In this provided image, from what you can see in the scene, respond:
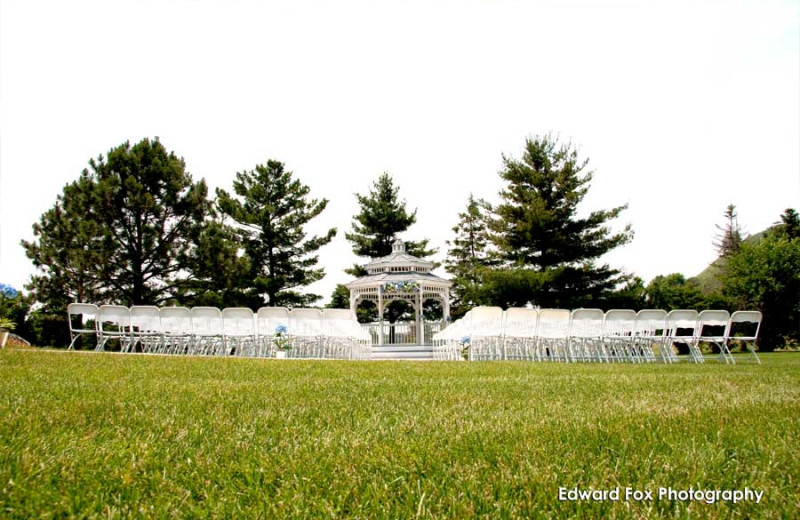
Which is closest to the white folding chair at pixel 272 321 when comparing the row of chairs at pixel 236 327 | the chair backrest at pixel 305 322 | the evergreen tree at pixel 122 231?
the row of chairs at pixel 236 327

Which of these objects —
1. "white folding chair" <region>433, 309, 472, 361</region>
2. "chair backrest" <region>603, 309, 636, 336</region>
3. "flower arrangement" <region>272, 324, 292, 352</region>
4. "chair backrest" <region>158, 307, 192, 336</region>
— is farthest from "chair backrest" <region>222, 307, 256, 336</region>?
"chair backrest" <region>603, 309, 636, 336</region>

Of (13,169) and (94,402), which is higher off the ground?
(13,169)

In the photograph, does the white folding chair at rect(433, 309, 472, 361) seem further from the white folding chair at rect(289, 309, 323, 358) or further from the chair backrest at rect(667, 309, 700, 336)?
the chair backrest at rect(667, 309, 700, 336)

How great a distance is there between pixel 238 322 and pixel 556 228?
16.5 meters

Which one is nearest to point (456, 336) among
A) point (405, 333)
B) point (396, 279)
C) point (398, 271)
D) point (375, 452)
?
point (396, 279)

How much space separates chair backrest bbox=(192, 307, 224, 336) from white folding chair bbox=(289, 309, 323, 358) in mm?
1389

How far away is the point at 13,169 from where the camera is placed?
340 inches

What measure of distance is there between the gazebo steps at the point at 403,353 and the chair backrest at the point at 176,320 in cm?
593

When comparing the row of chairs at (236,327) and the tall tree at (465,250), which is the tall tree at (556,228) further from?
the row of chairs at (236,327)

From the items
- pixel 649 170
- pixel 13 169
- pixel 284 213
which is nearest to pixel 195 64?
pixel 13 169

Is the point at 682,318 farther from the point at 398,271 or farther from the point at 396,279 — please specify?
the point at 398,271

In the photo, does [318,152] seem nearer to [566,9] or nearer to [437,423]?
[566,9]

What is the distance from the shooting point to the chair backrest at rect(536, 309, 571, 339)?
33.4 ft

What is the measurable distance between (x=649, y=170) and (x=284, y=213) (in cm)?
1856
